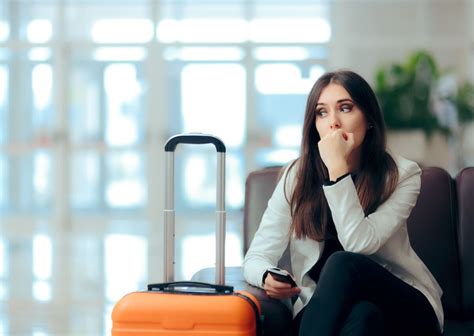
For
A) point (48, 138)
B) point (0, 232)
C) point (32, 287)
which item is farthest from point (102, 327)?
point (48, 138)

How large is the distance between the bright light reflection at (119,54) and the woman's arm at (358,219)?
9485 mm

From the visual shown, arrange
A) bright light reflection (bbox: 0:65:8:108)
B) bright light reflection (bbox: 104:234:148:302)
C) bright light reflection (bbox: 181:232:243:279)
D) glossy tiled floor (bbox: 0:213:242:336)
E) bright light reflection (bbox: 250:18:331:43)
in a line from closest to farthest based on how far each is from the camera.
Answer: glossy tiled floor (bbox: 0:213:242:336) → bright light reflection (bbox: 104:234:148:302) → bright light reflection (bbox: 181:232:243:279) → bright light reflection (bbox: 250:18:331:43) → bright light reflection (bbox: 0:65:8:108)

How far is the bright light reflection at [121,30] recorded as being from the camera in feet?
37.7

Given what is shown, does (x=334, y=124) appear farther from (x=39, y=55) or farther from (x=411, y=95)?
(x=39, y=55)

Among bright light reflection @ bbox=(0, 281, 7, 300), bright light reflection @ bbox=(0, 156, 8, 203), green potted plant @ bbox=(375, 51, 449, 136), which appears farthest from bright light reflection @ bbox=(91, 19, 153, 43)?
bright light reflection @ bbox=(0, 281, 7, 300)

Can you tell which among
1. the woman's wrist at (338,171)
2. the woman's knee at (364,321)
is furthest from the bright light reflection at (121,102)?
the woman's knee at (364,321)

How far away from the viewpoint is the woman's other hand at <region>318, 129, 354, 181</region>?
2.34m

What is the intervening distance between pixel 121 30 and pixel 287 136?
289 centimetres

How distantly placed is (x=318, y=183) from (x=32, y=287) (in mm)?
3682

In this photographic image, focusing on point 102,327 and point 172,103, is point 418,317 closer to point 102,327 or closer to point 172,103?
point 102,327

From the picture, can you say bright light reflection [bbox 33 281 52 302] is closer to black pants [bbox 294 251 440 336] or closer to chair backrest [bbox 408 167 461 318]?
chair backrest [bbox 408 167 461 318]

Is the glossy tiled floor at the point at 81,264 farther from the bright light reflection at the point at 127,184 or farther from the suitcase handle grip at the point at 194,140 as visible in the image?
the suitcase handle grip at the point at 194,140

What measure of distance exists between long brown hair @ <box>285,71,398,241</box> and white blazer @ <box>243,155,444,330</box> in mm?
34

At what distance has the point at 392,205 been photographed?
2365 millimetres
